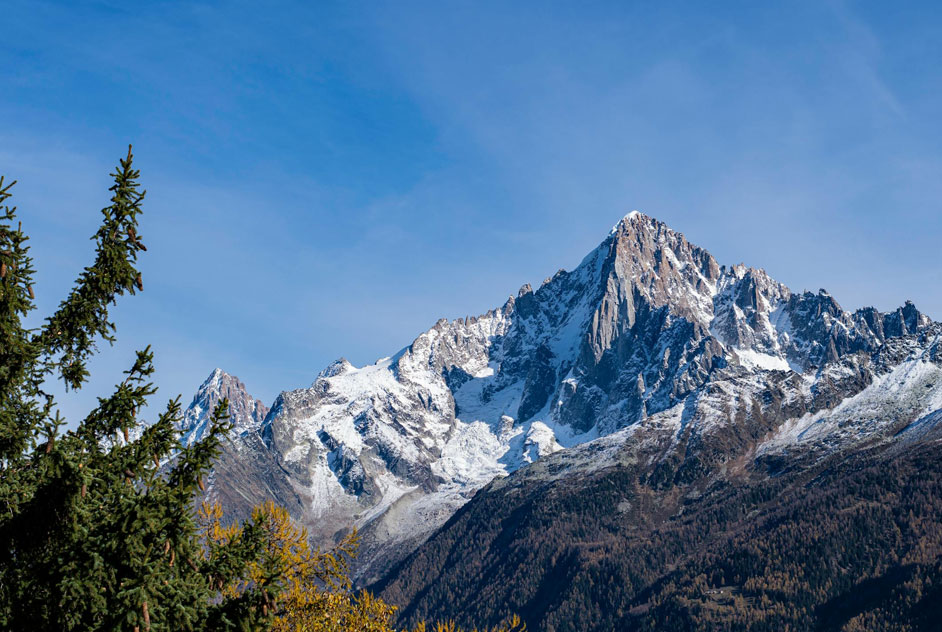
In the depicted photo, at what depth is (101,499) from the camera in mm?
16609

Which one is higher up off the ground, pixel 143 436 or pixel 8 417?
pixel 8 417

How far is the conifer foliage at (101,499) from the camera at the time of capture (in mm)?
15445

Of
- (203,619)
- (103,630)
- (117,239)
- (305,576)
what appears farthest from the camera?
(305,576)

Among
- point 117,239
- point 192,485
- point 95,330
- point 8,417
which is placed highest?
point 117,239

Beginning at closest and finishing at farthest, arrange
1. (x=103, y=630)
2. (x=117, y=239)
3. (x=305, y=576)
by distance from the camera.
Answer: (x=103, y=630), (x=117, y=239), (x=305, y=576)

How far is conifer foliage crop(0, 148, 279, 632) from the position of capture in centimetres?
1545

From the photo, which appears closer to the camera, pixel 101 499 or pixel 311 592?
pixel 101 499

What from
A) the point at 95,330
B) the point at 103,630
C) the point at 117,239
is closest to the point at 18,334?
the point at 95,330

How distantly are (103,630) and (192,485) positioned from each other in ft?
9.75

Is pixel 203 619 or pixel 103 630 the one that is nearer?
pixel 103 630

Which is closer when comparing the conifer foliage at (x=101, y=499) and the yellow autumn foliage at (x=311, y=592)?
the conifer foliage at (x=101, y=499)

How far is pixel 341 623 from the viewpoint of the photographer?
2491 centimetres

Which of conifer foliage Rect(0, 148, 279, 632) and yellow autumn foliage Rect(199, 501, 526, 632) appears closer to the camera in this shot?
conifer foliage Rect(0, 148, 279, 632)

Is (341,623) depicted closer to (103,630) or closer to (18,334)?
(103,630)
